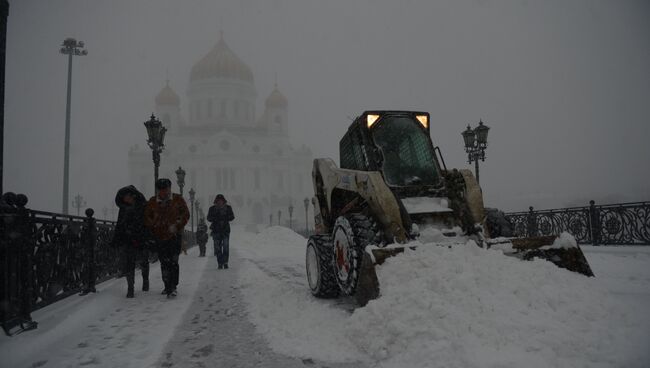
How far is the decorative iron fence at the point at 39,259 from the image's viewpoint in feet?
12.8

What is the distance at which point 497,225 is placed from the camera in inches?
190

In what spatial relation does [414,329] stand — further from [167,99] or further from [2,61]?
[167,99]

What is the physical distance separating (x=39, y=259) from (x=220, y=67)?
83.3 metres

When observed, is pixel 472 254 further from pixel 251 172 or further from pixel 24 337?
pixel 251 172

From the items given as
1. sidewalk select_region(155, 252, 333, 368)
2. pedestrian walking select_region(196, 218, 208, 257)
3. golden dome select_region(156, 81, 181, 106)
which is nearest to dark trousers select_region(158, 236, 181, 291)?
sidewalk select_region(155, 252, 333, 368)

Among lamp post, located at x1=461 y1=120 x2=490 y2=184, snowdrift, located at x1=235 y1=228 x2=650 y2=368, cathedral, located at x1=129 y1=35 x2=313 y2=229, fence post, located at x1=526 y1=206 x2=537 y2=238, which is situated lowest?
snowdrift, located at x1=235 y1=228 x2=650 y2=368

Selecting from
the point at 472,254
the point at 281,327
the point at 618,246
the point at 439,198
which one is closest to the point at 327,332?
the point at 281,327

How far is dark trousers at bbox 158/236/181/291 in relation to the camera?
6070 mm

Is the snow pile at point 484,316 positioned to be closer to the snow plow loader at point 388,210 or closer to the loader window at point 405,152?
the snow plow loader at point 388,210

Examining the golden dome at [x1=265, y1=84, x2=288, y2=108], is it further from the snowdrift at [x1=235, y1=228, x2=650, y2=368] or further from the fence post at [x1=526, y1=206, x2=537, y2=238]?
the snowdrift at [x1=235, y1=228, x2=650, y2=368]

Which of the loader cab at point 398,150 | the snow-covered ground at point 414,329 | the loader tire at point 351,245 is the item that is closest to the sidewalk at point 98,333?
the snow-covered ground at point 414,329

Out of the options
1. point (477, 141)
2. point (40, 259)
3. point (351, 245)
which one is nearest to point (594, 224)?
point (477, 141)

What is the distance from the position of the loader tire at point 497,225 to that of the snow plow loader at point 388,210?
12 millimetres

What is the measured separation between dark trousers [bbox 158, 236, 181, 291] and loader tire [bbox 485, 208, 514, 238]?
4492mm
